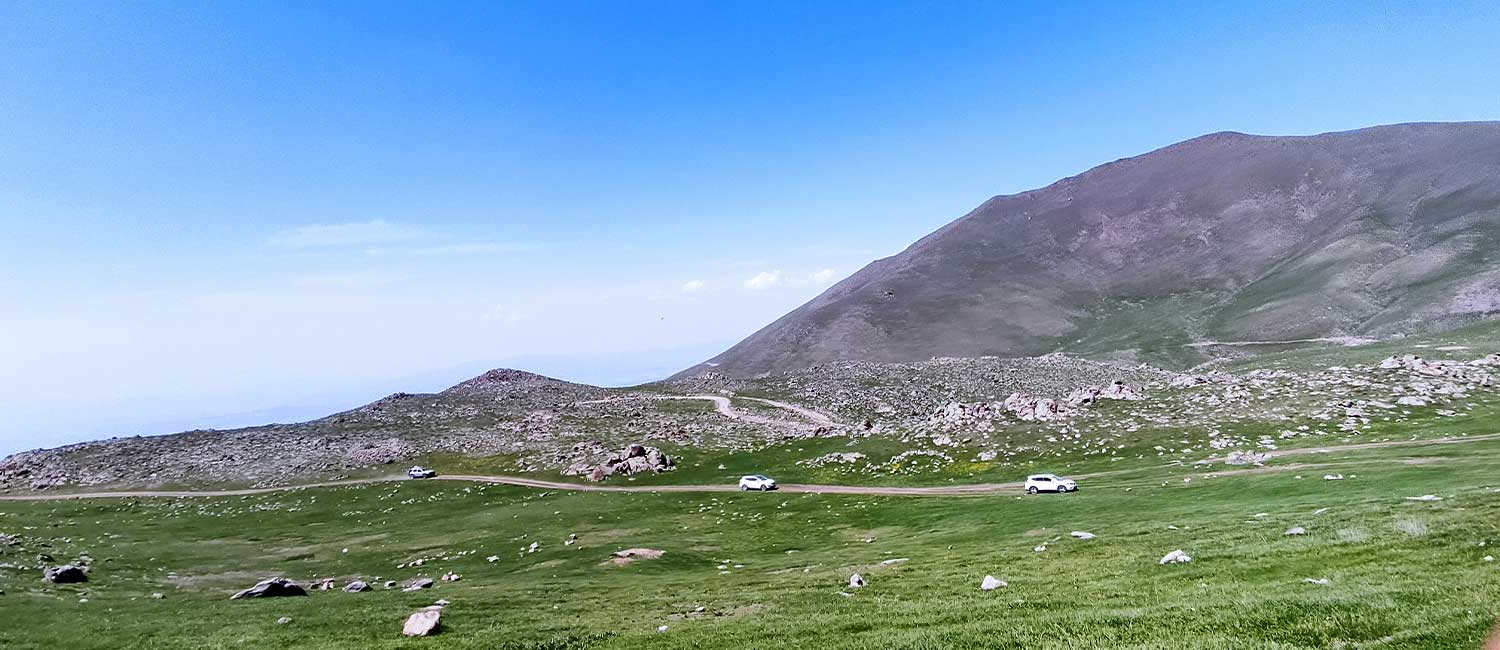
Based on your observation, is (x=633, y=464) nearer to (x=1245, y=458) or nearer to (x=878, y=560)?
(x=878, y=560)

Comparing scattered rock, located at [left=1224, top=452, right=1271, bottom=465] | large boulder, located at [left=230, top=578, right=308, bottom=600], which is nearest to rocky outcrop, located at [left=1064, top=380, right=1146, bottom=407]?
scattered rock, located at [left=1224, top=452, right=1271, bottom=465]

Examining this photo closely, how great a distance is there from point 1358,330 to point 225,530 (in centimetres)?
20405

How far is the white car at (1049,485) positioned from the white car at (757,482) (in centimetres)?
2573

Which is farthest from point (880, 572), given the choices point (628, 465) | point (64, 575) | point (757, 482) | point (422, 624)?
point (628, 465)

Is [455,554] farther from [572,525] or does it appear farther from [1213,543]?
[1213,543]

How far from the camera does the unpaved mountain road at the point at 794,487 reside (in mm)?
51125

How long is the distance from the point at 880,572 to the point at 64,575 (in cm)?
4414

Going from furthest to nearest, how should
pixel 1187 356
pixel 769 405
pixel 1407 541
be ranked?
pixel 1187 356 → pixel 769 405 → pixel 1407 541

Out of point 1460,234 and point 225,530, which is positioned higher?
point 1460,234

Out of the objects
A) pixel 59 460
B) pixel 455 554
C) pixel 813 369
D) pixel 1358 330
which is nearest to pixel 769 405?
pixel 813 369

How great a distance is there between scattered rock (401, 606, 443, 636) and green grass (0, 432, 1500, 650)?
800mm

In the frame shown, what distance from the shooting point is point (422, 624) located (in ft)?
83.5

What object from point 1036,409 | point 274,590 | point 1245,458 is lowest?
point 1245,458

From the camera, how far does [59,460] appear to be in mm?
101188
